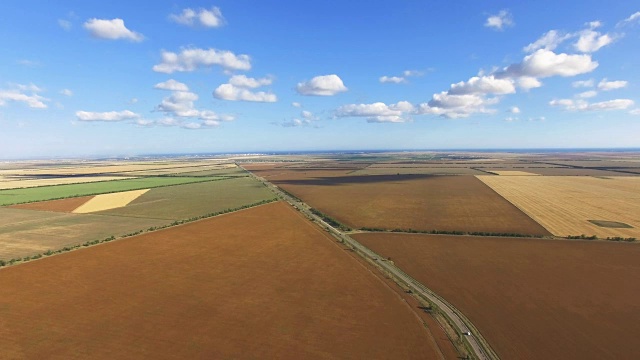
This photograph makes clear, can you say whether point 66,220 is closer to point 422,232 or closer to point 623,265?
point 422,232

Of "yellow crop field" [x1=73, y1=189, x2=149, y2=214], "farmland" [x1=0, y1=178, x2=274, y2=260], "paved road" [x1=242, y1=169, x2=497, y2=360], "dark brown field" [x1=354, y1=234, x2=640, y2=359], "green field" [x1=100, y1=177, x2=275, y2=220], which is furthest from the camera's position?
"yellow crop field" [x1=73, y1=189, x2=149, y2=214]

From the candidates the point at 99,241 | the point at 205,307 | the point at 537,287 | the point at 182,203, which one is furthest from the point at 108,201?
the point at 537,287

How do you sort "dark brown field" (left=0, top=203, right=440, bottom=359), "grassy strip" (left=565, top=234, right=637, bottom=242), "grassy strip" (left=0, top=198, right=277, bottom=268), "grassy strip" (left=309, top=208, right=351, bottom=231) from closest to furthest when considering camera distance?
"dark brown field" (left=0, top=203, right=440, bottom=359) → "grassy strip" (left=0, top=198, right=277, bottom=268) → "grassy strip" (left=565, top=234, right=637, bottom=242) → "grassy strip" (left=309, top=208, right=351, bottom=231)

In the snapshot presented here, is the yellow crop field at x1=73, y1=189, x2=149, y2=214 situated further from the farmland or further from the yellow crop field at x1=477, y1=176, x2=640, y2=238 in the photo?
the yellow crop field at x1=477, y1=176, x2=640, y2=238

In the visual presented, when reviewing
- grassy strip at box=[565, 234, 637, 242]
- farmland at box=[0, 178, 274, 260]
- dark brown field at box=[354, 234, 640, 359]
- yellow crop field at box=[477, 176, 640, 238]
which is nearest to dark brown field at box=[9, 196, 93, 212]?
farmland at box=[0, 178, 274, 260]

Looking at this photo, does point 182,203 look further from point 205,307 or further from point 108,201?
point 205,307

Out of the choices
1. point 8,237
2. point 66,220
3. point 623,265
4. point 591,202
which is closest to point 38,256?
point 8,237
